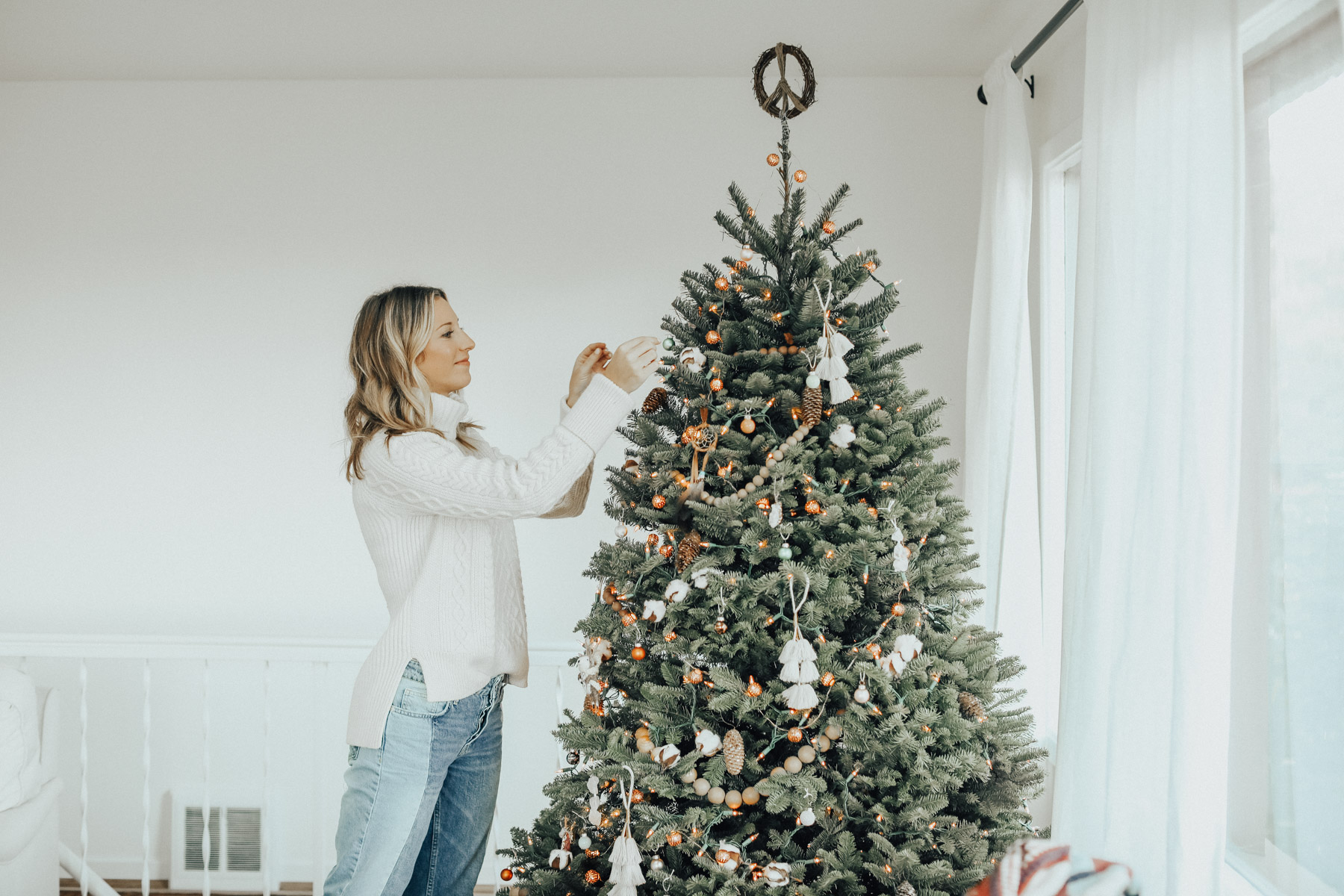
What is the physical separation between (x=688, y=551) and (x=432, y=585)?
0.48m

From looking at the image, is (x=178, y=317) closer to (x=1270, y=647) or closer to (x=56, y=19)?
(x=56, y=19)

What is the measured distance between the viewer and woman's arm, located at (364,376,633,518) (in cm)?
136

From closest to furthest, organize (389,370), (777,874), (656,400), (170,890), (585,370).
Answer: (777,874) < (656,400) < (389,370) < (585,370) < (170,890)

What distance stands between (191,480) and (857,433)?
2411 mm

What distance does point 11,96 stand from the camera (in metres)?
2.80

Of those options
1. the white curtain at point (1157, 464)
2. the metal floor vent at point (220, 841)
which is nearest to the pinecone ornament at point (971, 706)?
the white curtain at point (1157, 464)

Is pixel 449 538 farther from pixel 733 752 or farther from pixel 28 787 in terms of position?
pixel 28 787

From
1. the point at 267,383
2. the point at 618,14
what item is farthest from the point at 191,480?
the point at 618,14

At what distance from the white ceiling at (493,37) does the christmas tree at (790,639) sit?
4.19ft

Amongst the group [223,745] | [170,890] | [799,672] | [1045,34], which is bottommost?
[170,890]

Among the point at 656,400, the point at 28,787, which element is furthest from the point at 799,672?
the point at 28,787

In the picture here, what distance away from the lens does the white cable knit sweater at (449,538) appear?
4.47 ft

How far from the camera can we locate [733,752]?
1.16 metres

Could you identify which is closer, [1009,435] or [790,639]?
[790,639]
